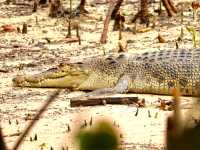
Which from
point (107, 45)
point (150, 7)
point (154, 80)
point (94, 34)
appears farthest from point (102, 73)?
point (150, 7)

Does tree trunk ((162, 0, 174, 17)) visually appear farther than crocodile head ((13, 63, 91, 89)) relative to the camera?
Yes

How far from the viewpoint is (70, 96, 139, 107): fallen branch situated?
20.0 ft

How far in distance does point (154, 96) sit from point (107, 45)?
315 centimetres

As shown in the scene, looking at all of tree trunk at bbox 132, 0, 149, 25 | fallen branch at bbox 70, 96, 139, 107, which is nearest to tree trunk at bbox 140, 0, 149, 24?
tree trunk at bbox 132, 0, 149, 25

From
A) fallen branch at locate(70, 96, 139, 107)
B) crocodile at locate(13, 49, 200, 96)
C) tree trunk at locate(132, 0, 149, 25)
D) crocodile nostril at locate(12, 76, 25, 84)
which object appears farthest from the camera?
tree trunk at locate(132, 0, 149, 25)

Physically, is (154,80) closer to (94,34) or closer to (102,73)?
(102,73)

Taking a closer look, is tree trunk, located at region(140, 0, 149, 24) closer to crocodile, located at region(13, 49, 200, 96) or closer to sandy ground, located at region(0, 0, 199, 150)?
sandy ground, located at region(0, 0, 199, 150)

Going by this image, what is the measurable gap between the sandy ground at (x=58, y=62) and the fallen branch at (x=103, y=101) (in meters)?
0.09

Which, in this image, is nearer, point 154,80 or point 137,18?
point 154,80

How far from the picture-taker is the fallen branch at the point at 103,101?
611cm

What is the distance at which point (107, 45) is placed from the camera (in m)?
9.84

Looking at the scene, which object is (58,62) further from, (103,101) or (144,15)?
(144,15)

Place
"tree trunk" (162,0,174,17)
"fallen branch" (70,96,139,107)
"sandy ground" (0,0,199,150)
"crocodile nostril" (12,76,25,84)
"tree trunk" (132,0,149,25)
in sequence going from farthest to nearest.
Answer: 1. "tree trunk" (162,0,174,17)
2. "tree trunk" (132,0,149,25)
3. "crocodile nostril" (12,76,25,84)
4. "fallen branch" (70,96,139,107)
5. "sandy ground" (0,0,199,150)

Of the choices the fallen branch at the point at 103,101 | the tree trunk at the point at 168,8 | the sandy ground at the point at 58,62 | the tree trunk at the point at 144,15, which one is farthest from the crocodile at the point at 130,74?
the tree trunk at the point at 168,8
